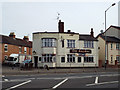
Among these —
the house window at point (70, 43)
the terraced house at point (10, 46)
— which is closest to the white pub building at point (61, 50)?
the house window at point (70, 43)

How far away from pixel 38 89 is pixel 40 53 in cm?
2457

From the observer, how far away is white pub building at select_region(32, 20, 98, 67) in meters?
36.7

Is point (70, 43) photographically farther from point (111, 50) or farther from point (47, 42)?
point (111, 50)

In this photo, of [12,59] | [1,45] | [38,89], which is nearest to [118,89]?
[38,89]

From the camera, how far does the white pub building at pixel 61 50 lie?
36.7 metres

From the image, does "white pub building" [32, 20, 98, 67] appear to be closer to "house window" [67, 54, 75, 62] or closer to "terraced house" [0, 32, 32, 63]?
"house window" [67, 54, 75, 62]

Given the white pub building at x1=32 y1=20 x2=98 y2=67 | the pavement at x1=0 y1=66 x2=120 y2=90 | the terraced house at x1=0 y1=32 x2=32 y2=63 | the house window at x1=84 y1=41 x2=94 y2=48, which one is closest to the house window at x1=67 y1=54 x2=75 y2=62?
the white pub building at x1=32 y1=20 x2=98 y2=67

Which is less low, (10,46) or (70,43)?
(70,43)

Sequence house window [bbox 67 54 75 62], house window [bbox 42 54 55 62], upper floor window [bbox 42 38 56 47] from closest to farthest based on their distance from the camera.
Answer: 1. house window [bbox 42 54 55 62]
2. upper floor window [bbox 42 38 56 47]
3. house window [bbox 67 54 75 62]

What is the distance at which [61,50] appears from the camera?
1475 inches

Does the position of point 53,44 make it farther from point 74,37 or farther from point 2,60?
point 2,60

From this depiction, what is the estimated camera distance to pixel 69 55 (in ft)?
124

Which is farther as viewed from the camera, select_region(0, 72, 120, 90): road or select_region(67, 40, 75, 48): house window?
select_region(67, 40, 75, 48): house window

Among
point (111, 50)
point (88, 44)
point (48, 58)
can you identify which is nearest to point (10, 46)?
point (48, 58)
